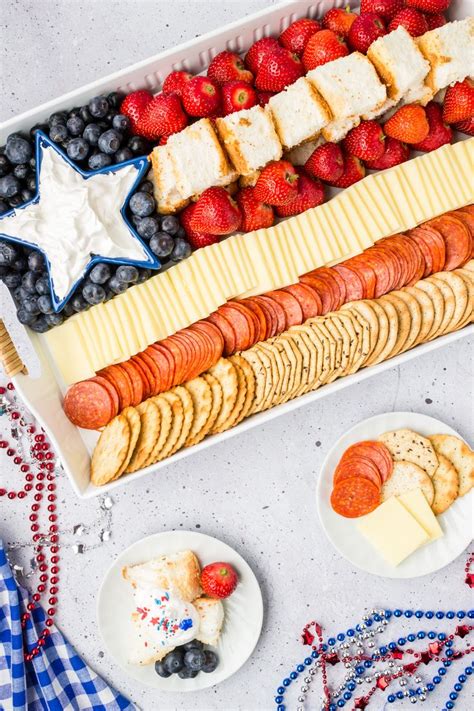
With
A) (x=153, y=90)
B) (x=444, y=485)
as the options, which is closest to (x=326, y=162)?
(x=153, y=90)

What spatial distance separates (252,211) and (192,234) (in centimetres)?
21

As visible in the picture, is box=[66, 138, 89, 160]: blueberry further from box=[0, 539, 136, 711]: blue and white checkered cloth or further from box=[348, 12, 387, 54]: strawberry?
box=[0, 539, 136, 711]: blue and white checkered cloth

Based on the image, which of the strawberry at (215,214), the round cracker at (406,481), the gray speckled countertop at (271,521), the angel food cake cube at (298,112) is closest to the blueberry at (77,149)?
the strawberry at (215,214)

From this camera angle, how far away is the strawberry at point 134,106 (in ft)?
7.45

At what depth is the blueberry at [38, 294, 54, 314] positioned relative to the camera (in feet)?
7.24

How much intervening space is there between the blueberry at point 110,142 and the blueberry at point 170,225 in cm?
26

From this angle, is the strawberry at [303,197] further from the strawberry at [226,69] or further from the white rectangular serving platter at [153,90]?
the white rectangular serving platter at [153,90]

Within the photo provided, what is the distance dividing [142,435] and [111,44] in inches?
57.1

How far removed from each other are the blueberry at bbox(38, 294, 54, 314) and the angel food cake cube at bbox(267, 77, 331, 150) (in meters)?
0.89

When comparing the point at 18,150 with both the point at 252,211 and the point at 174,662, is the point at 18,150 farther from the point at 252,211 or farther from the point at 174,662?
the point at 174,662

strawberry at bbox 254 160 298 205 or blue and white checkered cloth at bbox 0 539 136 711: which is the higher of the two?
strawberry at bbox 254 160 298 205

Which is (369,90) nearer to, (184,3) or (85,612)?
(184,3)

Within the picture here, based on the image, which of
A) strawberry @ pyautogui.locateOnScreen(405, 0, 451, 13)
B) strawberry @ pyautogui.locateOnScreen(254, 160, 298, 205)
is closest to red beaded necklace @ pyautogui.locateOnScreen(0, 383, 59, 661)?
strawberry @ pyautogui.locateOnScreen(254, 160, 298, 205)

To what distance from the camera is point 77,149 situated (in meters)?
2.18
